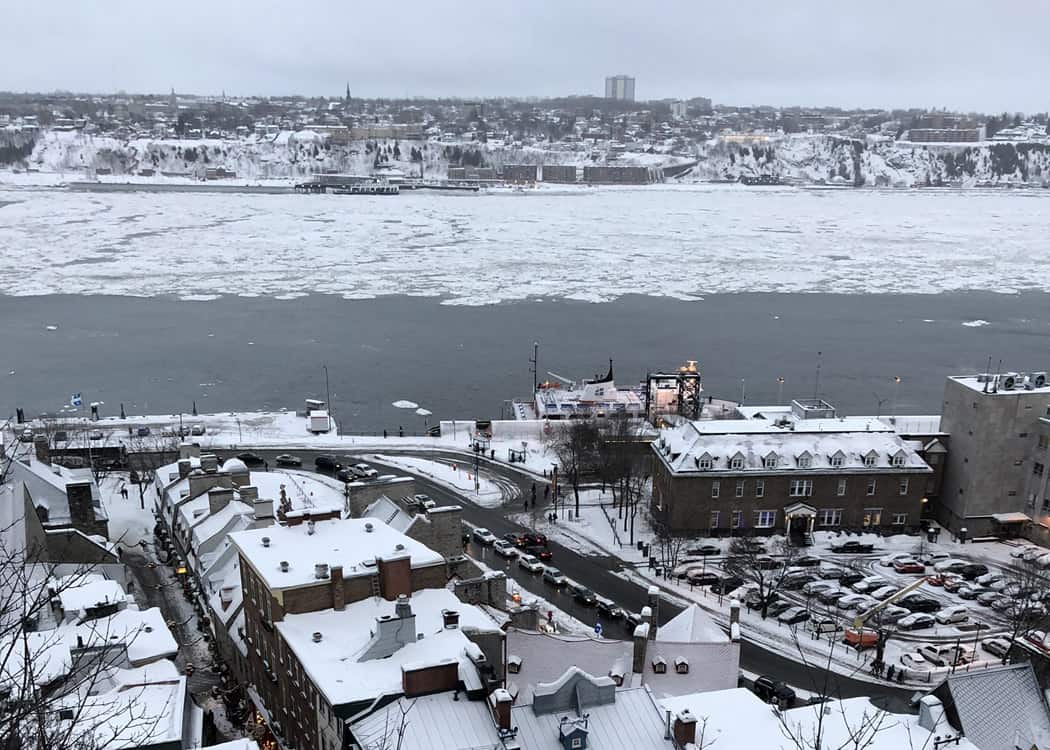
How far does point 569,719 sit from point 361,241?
11659 cm

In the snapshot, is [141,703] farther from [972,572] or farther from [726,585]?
[972,572]

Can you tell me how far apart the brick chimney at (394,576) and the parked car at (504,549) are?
49.1ft

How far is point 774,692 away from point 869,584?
10.6 m

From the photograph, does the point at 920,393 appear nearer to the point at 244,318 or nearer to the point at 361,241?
the point at 244,318

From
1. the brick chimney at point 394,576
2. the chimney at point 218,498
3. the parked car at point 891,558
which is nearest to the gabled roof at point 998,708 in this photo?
the brick chimney at point 394,576

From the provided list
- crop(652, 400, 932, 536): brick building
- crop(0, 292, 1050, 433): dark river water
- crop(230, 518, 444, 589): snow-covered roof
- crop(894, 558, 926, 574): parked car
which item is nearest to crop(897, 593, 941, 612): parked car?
crop(894, 558, 926, 574): parked car

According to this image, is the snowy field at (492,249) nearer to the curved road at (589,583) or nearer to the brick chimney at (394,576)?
the curved road at (589,583)

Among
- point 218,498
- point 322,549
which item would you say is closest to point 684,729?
point 322,549

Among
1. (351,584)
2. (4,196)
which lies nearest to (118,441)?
(351,584)

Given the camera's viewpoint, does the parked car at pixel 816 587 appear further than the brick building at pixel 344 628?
Yes

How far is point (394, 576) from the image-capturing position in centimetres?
2423

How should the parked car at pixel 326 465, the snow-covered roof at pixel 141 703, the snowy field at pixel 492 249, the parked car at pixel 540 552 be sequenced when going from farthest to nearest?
the snowy field at pixel 492 249 < the parked car at pixel 326 465 < the parked car at pixel 540 552 < the snow-covered roof at pixel 141 703

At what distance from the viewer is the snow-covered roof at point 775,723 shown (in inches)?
803

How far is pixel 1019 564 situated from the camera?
3953 centimetres
